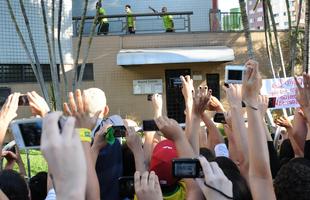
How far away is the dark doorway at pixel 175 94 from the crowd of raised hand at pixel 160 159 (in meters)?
13.8

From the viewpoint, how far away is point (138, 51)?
1714 centimetres

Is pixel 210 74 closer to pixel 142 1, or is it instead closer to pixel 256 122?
pixel 142 1

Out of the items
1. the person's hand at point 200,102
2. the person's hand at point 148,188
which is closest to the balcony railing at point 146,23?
the person's hand at point 200,102

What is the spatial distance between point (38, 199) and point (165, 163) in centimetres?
102

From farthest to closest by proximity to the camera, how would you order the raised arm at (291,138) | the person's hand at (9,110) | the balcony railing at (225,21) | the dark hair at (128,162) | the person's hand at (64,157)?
the balcony railing at (225,21) < the raised arm at (291,138) < the dark hair at (128,162) < the person's hand at (9,110) < the person's hand at (64,157)

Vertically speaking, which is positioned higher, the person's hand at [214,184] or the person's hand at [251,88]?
the person's hand at [251,88]

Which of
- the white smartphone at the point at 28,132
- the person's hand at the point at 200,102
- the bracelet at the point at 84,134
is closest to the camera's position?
the white smartphone at the point at 28,132

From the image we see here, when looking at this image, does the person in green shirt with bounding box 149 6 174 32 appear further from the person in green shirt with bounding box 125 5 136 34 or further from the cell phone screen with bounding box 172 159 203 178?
the cell phone screen with bounding box 172 159 203 178

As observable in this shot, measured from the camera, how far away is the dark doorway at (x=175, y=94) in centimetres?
1777

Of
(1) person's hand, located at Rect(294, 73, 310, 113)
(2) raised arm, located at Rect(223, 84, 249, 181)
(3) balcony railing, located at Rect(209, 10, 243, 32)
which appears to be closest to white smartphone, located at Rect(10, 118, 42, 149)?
(2) raised arm, located at Rect(223, 84, 249, 181)

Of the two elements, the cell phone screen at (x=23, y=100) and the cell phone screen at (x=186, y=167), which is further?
the cell phone screen at (x=23, y=100)

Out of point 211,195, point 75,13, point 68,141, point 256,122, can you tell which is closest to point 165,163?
point 256,122

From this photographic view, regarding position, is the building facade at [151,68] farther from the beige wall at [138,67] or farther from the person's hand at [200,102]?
the person's hand at [200,102]

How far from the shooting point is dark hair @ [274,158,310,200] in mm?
2418
